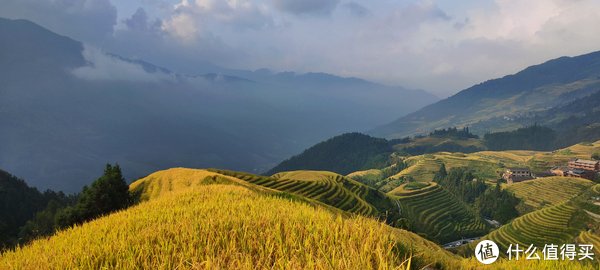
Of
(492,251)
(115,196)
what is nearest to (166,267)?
(492,251)

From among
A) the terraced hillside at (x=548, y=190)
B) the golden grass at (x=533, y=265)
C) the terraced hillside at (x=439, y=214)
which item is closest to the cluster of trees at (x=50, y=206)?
the golden grass at (x=533, y=265)

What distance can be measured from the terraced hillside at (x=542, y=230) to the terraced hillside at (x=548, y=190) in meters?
47.2

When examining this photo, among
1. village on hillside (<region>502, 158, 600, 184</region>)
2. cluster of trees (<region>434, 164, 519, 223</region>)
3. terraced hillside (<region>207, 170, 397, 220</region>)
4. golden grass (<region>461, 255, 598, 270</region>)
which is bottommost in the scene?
cluster of trees (<region>434, 164, 519, 223</region>)

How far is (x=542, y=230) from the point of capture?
80750 mm

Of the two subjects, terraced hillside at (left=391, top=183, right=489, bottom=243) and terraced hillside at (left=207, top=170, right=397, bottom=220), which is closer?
terraced hillside at (left=207, top=170, right=397, bottom=220)

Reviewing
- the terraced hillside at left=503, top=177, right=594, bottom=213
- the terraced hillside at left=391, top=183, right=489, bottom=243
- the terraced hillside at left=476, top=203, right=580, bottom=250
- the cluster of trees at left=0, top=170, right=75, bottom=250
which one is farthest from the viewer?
the terraced hillside at left=503, top=177, right=594, bottom=213

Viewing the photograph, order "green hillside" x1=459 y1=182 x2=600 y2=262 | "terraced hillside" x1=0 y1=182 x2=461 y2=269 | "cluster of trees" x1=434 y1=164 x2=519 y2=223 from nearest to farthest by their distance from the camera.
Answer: "terraced hillside" x1=0 y1=182 x2=461 y2=269 → "green hillside" x1=459 y1=182 x2=600 y2=262 → "cluster of trees" x1=434 y1=164 x2=519 y2=223

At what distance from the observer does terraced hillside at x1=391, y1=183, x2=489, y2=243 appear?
108m

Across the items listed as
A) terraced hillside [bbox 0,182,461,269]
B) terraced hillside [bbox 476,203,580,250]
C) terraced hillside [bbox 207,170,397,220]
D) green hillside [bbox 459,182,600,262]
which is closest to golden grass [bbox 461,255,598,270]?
terraced hillside [bbox 0,182,461,269]

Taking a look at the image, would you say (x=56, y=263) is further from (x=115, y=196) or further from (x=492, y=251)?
(x=115, y=196)

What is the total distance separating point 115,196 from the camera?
44.4 metres

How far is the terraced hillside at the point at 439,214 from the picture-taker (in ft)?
356

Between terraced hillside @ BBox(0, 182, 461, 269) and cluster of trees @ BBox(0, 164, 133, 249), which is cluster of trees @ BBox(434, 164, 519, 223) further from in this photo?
terraced hillside @ BBox(0, 182, 461, 269)

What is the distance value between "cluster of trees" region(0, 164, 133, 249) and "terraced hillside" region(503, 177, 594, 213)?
481ft
